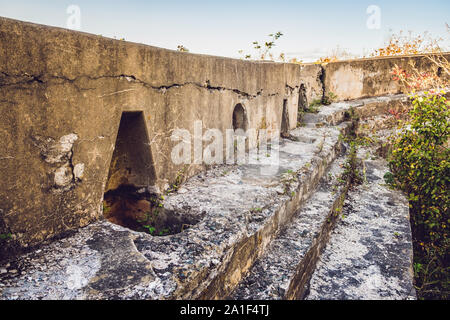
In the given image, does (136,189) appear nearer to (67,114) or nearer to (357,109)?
(67,114)

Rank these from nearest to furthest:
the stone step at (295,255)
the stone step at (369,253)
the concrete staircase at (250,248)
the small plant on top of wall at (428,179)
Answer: the concrete staircase at (250,248)
the stone step at (295,255)
the stone step at (369,253)
the small plant on top of wall at (428,179)

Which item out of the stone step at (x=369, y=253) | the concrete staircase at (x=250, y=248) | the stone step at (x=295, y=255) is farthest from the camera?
the stone step at (x=369, y=253)

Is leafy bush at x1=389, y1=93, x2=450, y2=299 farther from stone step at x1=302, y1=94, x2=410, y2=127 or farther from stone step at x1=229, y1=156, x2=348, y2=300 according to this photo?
stone step at x1=302, y1=94, x2=410, y2=127

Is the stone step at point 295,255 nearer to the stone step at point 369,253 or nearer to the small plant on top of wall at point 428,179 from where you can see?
the stone step at point 369,253

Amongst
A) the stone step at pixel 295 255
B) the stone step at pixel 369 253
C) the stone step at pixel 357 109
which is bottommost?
the stone step at pixel 369 253

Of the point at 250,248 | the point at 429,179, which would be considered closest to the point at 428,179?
the point at 429,179

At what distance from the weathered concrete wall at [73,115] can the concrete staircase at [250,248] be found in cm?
23

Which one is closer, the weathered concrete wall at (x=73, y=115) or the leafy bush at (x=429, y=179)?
the weathered concrete wall at (x=73, y=115)

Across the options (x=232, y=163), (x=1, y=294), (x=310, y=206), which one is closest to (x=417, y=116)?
(x=310, y=206)

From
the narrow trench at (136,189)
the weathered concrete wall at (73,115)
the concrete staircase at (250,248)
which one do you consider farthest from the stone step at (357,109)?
the narrow trench at (136,189)

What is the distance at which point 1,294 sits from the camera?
4.92 feet

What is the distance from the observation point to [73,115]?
6.48ft

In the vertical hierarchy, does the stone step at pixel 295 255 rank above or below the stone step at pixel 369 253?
above

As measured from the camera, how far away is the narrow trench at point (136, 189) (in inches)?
105
